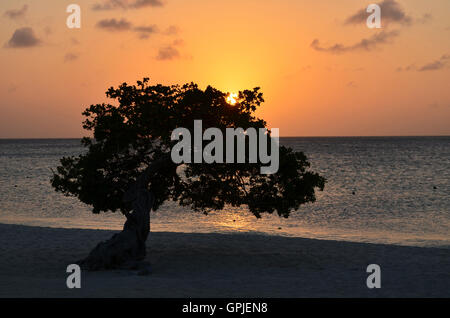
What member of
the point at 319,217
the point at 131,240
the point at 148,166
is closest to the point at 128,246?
the point at 131,240

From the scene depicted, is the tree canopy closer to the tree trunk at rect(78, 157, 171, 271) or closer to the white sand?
the tree trunk at rect(78, 157, 171, 271)

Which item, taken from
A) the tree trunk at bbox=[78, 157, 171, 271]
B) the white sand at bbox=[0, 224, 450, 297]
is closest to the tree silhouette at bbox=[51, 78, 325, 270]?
the tree trunk at bbox=[78, 157, 171, 271]

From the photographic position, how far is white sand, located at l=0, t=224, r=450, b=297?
16.1 meters

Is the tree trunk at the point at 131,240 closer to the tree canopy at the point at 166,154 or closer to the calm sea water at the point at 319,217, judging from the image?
the tree canopy at the point at 166,154

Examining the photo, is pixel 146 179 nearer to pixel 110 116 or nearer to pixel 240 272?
pixel 110 116

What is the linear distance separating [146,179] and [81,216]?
80.1ft

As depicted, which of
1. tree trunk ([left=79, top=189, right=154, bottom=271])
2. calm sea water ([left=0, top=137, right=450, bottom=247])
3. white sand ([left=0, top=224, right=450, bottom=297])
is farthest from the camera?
calm sea water ([left=0, top=137, right=450, bottom=247])

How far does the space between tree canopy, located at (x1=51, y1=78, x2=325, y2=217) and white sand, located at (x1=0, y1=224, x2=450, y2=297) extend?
2806mm

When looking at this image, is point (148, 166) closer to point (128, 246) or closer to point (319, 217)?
point (128, 246)

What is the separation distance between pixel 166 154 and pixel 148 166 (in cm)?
98

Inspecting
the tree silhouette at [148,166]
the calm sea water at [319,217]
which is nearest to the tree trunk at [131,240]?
the tree silhouette at [148,166]

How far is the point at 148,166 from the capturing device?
2181cm
